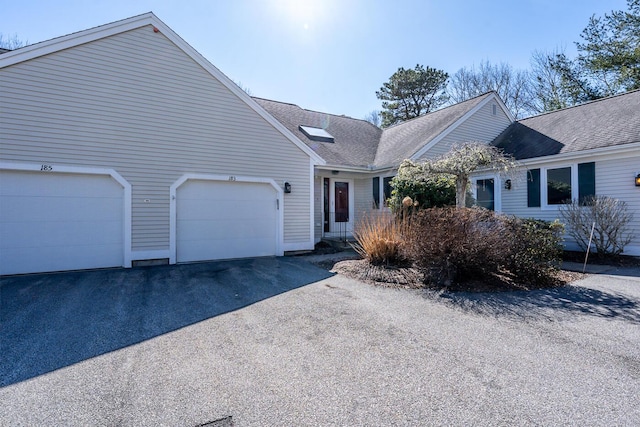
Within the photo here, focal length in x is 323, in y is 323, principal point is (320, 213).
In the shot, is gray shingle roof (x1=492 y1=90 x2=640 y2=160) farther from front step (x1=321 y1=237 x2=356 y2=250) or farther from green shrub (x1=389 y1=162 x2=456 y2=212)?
front step (x1=321 y1=237 x2=356 y2=250)

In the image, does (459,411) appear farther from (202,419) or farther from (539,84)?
(539,84)

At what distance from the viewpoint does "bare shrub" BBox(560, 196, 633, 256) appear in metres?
8.24

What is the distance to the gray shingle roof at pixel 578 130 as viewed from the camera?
9.20 m

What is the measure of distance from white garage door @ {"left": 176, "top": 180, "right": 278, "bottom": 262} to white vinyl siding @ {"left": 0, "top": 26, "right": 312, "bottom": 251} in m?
0.37

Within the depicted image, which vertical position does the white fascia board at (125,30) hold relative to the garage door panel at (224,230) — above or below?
above

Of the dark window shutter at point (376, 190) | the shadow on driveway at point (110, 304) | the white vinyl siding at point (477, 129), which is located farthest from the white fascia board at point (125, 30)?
the white vinyl siding at point (477, 129)

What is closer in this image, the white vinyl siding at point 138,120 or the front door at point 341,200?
the white vinyl siding at point 138,120

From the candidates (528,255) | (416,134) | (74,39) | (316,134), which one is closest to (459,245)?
(528,255)

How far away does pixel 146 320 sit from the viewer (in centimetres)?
419

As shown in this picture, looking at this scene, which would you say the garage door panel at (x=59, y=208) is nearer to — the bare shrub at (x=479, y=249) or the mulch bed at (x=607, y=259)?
the bare shrub at (x=479, y=249)

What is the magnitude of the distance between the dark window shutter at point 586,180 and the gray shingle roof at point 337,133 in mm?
6493

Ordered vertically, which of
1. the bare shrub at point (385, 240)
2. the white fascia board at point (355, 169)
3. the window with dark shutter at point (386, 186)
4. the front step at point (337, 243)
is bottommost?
the front step at point (337, 243)

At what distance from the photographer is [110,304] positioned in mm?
4844

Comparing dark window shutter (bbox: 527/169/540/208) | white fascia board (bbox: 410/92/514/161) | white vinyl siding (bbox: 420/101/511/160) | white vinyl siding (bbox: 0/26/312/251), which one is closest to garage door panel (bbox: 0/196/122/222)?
white vinyl siding (bbox: 0/26/312/251)
